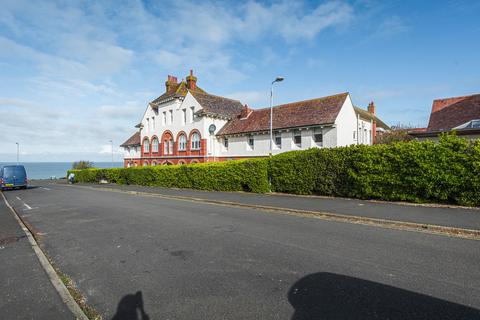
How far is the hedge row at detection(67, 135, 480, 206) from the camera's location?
425 inches

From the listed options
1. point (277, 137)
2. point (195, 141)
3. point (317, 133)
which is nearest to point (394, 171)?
point (317, 133)

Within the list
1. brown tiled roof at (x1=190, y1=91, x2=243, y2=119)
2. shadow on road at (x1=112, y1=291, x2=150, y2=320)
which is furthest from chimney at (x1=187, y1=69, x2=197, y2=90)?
shadow on road at (x1=112, y1=291, x2=150, y2=320)

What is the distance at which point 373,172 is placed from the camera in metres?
13.0

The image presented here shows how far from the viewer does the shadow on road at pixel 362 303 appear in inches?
132

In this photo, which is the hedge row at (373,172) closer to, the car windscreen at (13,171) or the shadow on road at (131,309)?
the shadow on road at (131,309)

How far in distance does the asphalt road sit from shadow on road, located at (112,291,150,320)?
15mm

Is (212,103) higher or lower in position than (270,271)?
higher

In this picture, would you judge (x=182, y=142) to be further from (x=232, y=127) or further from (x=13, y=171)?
(x=13, y=171)

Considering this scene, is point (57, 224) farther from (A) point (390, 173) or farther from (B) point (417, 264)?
(A) point (390, 173)

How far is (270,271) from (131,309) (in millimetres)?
2256

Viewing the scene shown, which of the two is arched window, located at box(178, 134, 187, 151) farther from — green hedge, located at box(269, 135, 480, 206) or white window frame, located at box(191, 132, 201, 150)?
green hedge, located at box(269, 135, 480, 206)

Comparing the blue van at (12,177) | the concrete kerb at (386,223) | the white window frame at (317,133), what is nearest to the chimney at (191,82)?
the white window frame at (317,133)

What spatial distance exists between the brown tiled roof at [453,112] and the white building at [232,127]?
6.47 meters


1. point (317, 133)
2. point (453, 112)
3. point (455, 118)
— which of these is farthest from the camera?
point (317, 133)
